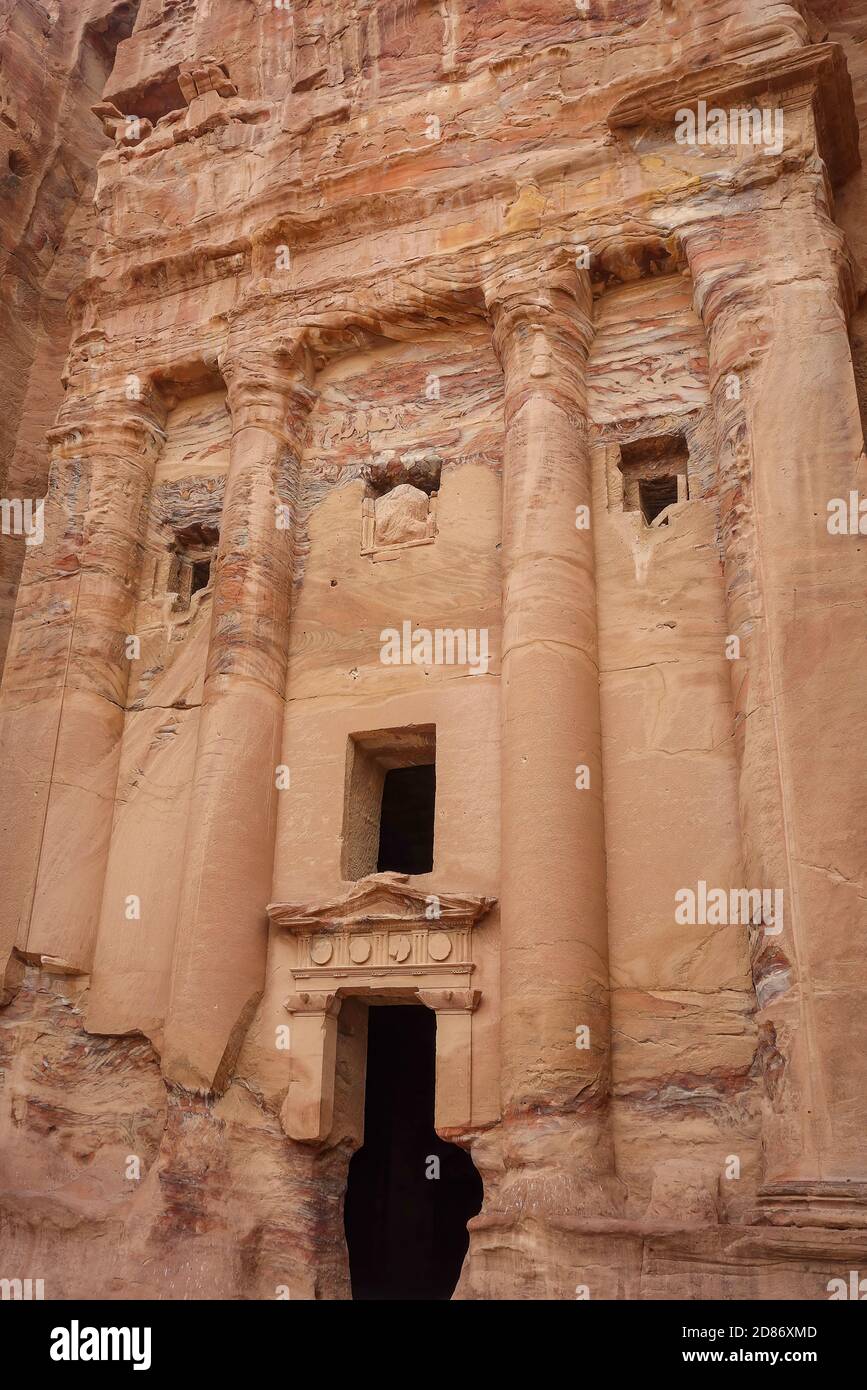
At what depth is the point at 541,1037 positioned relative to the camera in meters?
8.98

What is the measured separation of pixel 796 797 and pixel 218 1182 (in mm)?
5593

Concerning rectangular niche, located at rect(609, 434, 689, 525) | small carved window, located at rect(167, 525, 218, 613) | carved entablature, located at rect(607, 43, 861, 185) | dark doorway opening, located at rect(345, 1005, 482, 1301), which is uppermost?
carved entablature, located at rect(607, 43, 861, 185)

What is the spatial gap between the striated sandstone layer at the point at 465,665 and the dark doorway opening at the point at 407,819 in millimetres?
89

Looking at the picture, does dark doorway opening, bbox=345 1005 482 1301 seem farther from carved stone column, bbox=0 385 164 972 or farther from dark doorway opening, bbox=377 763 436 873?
carved stone column, bbox=0 385 164 972

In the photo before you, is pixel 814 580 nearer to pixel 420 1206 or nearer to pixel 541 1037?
pixel 541 1037

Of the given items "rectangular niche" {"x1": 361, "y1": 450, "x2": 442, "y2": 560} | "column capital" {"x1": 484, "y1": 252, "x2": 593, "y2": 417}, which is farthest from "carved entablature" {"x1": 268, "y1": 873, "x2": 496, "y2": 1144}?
"column capital" {"x1": 484, "y1": 252, "x2": 593, "y2": 417}

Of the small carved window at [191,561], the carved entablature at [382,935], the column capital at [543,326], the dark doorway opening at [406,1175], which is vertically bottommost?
the dark doorway opening at [406,1175]

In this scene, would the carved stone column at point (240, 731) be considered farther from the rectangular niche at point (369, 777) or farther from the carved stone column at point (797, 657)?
the carved stone column at point (797, 657)

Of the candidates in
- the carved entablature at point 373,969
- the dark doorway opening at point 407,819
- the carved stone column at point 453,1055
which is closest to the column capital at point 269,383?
the dark doorway opening at point 407,819

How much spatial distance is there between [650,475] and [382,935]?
199 inches

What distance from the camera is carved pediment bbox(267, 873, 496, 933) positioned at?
10.1 metres

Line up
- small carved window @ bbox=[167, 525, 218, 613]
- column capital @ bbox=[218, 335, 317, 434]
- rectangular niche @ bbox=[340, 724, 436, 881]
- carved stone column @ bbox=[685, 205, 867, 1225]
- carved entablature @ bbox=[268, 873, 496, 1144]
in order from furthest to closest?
small carved window @ bbox=[167, 525, 218, 613] < column capital @ bbox=[218, 335, 317, 434] < rectangular niche @ bbox=[340, 724, 436, 881] < carved entablature @ bbox=[268, 873, 496, 1144] < carved stone column @ bbox=[685, 205, 867, 1225]

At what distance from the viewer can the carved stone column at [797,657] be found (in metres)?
8.02

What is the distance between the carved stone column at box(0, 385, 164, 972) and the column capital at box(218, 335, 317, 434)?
147 centimetres
